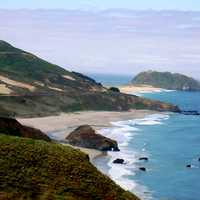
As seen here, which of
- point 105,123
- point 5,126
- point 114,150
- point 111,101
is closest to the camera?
point 5,126

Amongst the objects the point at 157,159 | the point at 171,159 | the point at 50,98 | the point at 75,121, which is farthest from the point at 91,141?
the point at 50,98

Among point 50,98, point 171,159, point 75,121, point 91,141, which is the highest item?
point 50,98

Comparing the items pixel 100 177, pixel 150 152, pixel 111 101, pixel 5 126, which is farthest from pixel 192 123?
pixel 100 177

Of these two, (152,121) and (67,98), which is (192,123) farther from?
(67,98)

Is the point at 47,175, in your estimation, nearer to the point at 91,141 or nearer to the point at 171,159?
the point at 171,159

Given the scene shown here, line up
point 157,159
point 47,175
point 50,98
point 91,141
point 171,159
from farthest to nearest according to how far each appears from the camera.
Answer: point 50,98 → point 91,141 → point 171,159 → point 157,159 → point 47,175

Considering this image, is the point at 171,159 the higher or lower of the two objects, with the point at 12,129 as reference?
lower
